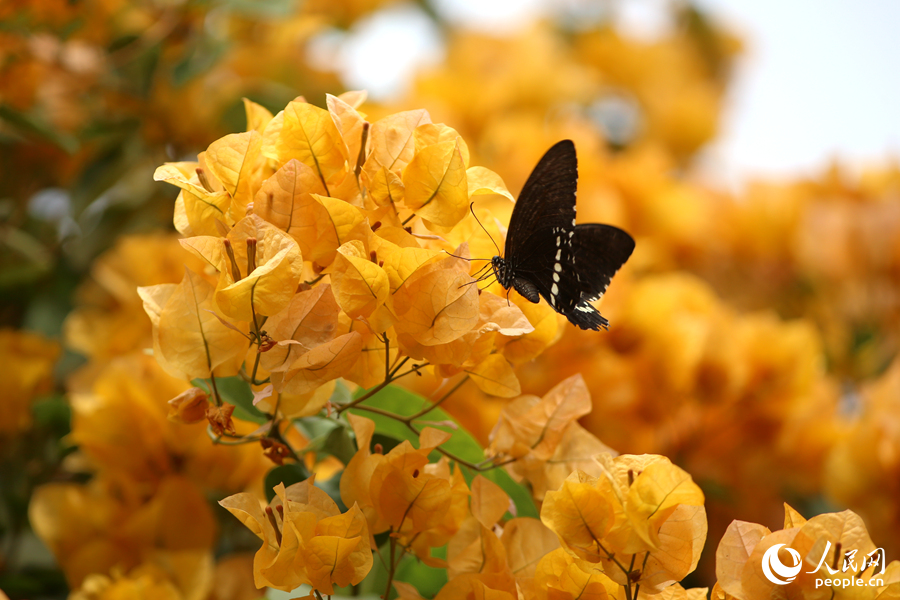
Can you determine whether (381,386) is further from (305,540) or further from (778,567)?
(778,567)

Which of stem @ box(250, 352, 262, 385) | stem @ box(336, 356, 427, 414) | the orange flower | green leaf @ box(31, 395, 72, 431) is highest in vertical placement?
stem @ box(336, 356, 427, 414)

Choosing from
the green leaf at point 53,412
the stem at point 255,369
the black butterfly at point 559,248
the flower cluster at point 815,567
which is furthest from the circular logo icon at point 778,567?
the green leaf at point 53,412

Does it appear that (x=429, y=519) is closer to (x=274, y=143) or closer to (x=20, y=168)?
(x=274, y=143)

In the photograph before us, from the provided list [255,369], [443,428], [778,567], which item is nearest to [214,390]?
[255,369]

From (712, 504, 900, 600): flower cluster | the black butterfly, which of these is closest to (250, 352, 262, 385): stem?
the black butterfly

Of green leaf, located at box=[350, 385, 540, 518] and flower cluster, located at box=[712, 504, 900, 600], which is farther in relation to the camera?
green leaf, located at box=[350, 385, 540, 518]

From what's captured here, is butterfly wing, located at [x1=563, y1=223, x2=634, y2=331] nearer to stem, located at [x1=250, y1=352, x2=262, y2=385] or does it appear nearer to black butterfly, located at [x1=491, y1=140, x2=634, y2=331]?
black butterfly, located at [x1=491, y1=140, x2=634, y2=331]
